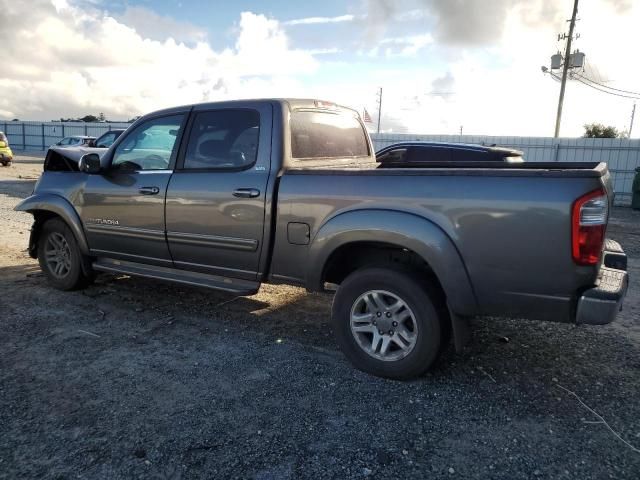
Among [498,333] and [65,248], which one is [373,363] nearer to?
[498,333]

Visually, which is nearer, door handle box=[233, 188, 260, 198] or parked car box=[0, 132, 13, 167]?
door handle box=[233, 188, 260, 198]

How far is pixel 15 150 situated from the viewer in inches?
1602

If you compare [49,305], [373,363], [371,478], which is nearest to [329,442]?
[371,478]

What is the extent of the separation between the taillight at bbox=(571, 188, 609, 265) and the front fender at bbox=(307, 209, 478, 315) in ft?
2.12

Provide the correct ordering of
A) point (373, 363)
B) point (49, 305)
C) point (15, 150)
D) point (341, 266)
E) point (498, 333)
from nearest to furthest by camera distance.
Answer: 1. point (373, 363)
2. point (341, 266)
3. point (498, 333)
4. point (49, 305)
5. point (15, 150)

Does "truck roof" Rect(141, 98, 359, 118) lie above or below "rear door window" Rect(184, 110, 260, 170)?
above

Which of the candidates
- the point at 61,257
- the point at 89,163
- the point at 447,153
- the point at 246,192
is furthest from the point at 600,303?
the point at 447,153

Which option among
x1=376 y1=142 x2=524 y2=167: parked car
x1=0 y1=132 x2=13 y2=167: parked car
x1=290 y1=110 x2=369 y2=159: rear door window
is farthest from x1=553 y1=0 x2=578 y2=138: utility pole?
x1=0 y1=132 x2=13 y2=167: parked car

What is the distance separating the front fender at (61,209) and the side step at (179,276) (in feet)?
0.91

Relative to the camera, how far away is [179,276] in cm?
444

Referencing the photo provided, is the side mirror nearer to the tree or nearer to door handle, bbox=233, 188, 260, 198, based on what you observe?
door handle, bbox=233, 188, 260, 198

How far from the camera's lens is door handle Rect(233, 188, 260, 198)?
152 inches

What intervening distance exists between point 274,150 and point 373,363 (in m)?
1.78

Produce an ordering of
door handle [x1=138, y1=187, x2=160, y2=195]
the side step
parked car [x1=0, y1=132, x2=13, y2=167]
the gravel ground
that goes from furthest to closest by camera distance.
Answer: parked car [x1=0, y1=132, x2=13, y2=167] → door handle [x1=138, y1=187, x2=160, y2=195] → the side step → the gravel ground
